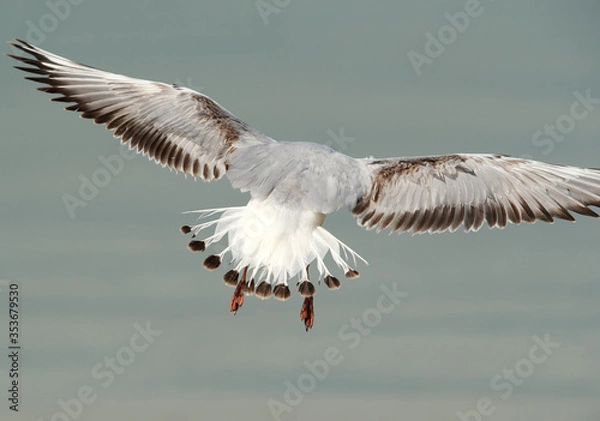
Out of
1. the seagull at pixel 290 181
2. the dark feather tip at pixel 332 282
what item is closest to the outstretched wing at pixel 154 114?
the seagull at pixel 290 181

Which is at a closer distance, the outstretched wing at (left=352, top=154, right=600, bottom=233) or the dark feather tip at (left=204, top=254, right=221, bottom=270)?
the dark feather tip at (left=204, top=254, right=221, bottom=270)

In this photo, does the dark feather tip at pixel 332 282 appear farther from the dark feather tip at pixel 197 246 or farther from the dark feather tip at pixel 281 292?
the dark feather tip at pixel 197 246

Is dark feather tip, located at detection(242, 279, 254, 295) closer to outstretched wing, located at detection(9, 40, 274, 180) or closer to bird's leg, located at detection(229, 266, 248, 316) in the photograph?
bird's leg, located at detection(229, 266, 248, 316)

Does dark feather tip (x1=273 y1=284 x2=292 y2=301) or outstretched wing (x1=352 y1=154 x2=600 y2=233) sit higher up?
outstretched wing (x1=352 y1=154 x2=600 y2=233)

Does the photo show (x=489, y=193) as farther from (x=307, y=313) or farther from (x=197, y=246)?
(x=197, y=246)

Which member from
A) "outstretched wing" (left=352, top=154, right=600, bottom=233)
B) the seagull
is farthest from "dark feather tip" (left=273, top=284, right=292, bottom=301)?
"outstretched wing" (left=352, top=154, right=600, bottom=233)

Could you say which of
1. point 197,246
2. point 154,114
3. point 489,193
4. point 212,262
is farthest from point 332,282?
point 154,114

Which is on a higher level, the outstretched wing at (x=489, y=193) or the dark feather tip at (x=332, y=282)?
the outstretched wing at (x=489, y=193)

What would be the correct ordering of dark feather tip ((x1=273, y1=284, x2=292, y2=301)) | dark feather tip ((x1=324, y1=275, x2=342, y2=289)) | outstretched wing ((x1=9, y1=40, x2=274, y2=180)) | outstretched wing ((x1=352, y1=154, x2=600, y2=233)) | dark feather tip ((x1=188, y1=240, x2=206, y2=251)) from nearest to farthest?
dark feather tip ((x1=273, y1=284, x2=292, y2=301)), dark feather tip ((x1=324, y1=275, x2=342, y2=289)), dark feather tip ((x1=188, y1=240, x2=206, y2=251)), outstretched wing ((x1=352, y1=154, x2=600, y2=233)), outstretched wing ((x1=9, y1=40, x2=274, y2=180))
